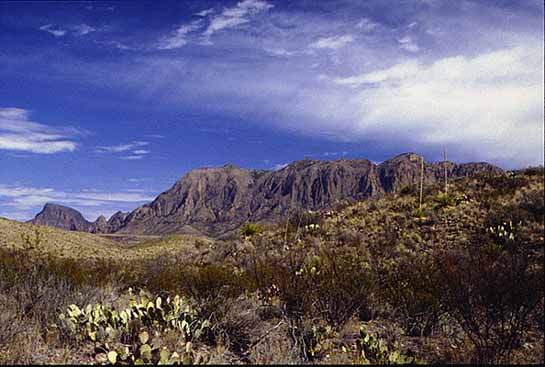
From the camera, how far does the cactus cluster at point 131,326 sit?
5520 mm

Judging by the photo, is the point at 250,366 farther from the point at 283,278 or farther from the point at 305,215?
the point at 305,215

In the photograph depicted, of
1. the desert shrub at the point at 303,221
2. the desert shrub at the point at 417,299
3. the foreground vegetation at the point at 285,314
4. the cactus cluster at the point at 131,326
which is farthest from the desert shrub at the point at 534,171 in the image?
the cactus cluster at the point at 131,326

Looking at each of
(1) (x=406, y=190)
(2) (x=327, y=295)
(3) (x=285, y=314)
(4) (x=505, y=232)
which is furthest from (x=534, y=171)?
(3) (x=285, y=314)

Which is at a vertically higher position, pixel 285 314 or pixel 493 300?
pixel 493 300

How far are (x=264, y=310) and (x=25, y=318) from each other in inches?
149

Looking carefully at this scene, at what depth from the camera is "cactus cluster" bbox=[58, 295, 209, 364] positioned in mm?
5520

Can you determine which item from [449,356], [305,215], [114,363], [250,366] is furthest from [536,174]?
[114,363]

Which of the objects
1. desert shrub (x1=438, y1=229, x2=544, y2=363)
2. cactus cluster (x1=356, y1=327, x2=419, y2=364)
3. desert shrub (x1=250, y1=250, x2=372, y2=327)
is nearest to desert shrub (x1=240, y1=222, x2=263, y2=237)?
desert shrub (x1=250, y1=250, x2=372, y2=327)

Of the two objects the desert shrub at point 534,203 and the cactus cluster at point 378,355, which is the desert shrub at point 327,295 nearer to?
the cactus cluster at point 378,355

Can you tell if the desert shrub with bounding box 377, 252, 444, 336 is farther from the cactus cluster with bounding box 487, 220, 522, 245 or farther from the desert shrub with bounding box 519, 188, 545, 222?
the desert shrub with bounding box 519, 188, 545, 222

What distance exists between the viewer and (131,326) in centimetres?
618

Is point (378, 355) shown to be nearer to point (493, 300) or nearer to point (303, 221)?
point (493, 300)

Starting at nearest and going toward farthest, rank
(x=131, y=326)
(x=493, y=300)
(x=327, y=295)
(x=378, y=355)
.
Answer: (x=378, y=355) < (x=493, y=300) < (x=131, y=326) < (x=327, y=295)

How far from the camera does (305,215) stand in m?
21.8
